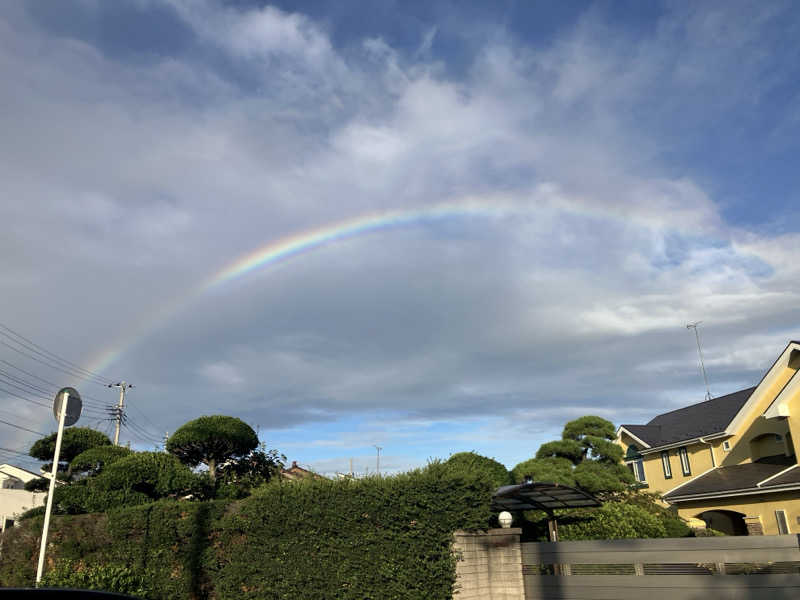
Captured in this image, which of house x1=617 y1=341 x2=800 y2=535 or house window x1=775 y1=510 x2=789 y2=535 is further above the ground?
house x1=617 y1=341 x2=800 y2=535

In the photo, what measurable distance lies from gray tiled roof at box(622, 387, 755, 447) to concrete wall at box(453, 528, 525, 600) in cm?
2084

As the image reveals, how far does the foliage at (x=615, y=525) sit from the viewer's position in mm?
14906

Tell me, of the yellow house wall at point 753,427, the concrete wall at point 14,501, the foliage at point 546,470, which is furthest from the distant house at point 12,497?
the yellow house wall at point 753,427

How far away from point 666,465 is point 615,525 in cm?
1854

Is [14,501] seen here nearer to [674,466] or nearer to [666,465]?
[666,465]

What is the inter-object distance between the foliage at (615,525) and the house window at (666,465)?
1678 centimetres

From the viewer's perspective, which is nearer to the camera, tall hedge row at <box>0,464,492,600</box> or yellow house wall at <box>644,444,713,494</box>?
tall hedge row at <box>0,464,492,600</box>

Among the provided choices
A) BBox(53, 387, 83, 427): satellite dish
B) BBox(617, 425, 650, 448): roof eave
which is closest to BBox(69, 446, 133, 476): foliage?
BBox(53, 387, 83, 427): satellite dish

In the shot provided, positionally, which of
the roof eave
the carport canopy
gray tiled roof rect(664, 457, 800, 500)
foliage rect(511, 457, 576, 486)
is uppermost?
the roof eave

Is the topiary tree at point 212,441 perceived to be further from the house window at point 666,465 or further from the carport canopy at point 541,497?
the house window at point 666,465

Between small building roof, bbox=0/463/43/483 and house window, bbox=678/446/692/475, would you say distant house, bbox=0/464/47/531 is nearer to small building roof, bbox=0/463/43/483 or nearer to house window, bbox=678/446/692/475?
small building roof, bbox=0/463/43/483

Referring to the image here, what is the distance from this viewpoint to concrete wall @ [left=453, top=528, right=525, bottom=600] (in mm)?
10008

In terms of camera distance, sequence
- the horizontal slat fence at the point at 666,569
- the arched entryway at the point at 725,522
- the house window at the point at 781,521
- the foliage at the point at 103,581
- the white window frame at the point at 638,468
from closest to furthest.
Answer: the horizontal slat fence at the point at 666,569, the foliage at the point at 103,581, the house window at the point at 781,521, the arched entryway at the point at 725,522, the white window frame at the point at 638,468

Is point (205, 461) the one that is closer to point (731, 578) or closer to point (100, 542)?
point (100, 542)
